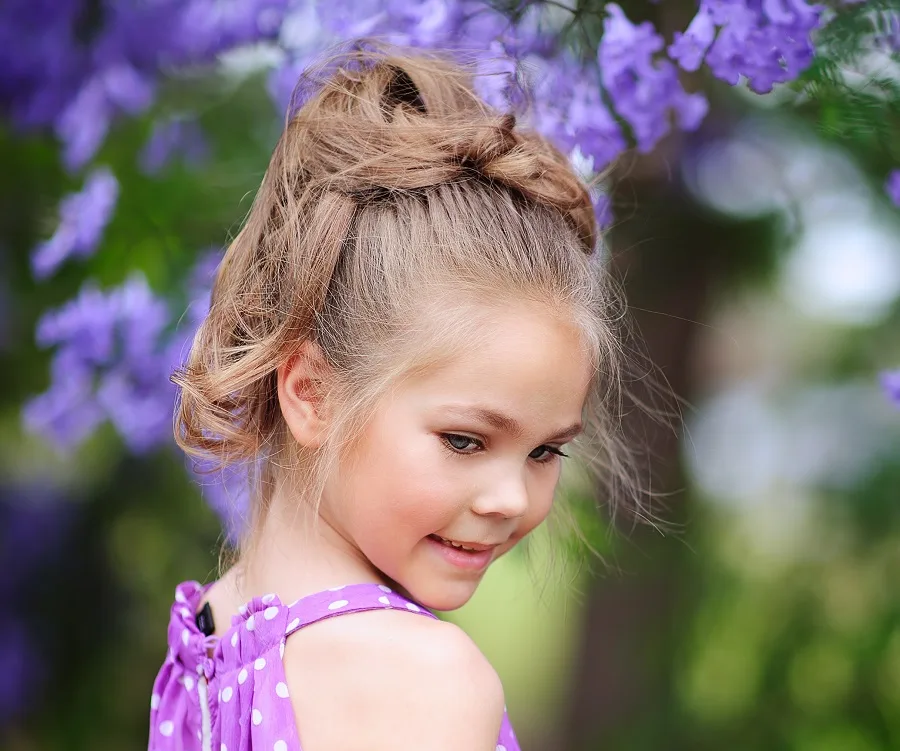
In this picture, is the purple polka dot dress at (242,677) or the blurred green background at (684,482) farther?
the blurred green background at (684,482)

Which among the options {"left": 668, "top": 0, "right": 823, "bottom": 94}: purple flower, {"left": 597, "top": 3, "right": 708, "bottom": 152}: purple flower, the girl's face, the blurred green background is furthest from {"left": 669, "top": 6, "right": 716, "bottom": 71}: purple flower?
the blurred green background

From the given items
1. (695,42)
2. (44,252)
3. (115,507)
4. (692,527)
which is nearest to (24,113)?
(44,252)

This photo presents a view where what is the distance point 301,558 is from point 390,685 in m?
0.26

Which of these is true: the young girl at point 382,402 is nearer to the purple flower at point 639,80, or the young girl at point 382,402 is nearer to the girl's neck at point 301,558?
the girl's neck at point 301,558

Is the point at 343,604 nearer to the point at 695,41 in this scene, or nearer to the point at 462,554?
the point at 462,554

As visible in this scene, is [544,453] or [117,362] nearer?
[544,453]

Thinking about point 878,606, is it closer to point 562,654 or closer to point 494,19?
point 562,654

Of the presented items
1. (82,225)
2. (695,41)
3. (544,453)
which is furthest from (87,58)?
(544,453)

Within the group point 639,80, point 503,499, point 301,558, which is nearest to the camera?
point 503,499

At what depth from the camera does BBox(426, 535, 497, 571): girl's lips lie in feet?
3.95

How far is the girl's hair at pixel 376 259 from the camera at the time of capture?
1188 millimetres

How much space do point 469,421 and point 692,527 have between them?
214cm

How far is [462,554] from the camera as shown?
47.7 inches

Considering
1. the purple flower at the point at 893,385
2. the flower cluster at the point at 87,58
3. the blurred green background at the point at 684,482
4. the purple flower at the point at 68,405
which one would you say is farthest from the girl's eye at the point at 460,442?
the flower cluster at the point at 87,58
